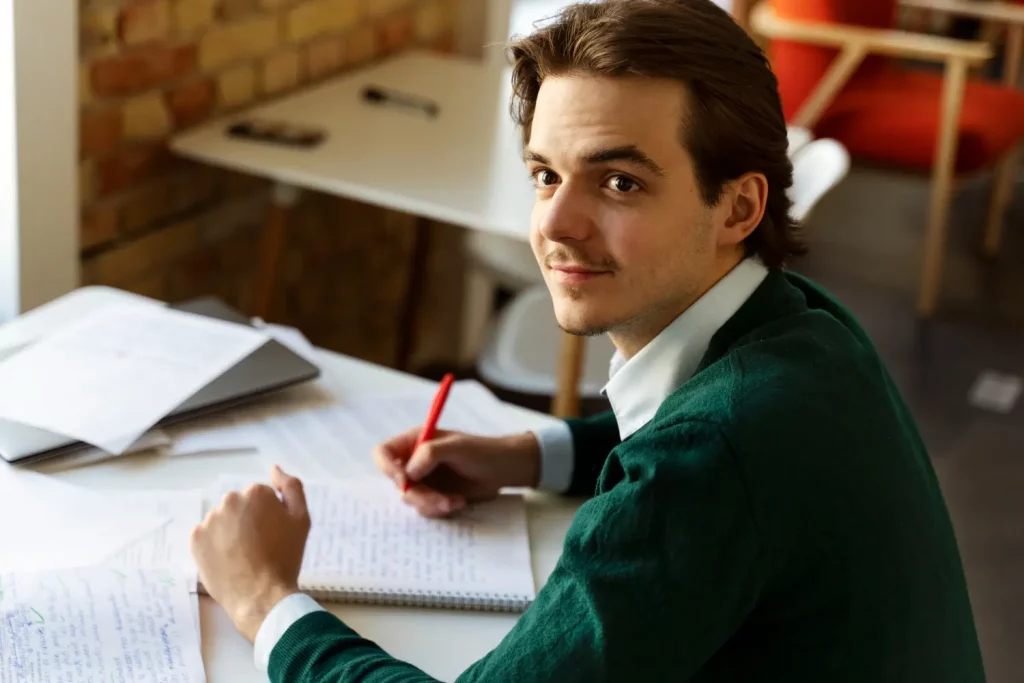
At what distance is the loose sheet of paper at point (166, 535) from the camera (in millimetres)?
1113

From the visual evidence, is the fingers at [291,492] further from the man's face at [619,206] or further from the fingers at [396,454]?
the man's face at [619,206]

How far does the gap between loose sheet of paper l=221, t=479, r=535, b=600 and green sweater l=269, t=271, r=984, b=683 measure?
0.12m

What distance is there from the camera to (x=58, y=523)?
1.17 m

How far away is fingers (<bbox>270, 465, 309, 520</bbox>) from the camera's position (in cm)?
114

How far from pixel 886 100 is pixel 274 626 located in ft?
10.1

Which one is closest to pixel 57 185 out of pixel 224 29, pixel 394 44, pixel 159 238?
pixel 159 238

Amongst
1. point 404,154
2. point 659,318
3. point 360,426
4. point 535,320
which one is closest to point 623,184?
point 659,318

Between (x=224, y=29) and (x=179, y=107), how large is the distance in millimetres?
168

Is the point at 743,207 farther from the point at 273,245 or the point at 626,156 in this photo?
the point at 273,245

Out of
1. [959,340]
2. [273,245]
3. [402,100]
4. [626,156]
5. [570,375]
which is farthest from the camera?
[959,340]

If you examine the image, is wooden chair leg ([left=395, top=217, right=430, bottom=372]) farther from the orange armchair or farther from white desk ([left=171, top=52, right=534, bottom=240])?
the orange armchair

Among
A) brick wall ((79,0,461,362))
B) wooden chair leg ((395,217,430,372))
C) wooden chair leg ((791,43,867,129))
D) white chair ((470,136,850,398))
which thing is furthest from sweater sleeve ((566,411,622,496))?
wooden chair leg ((791,43,867,129))

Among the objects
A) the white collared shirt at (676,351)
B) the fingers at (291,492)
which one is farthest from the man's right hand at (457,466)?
the white collared shirt at (676,351)

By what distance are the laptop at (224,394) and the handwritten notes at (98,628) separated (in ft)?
0.72
